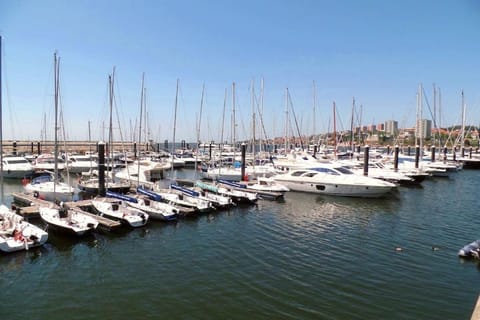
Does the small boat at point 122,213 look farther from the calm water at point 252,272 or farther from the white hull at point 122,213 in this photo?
the calm water at point 252,272

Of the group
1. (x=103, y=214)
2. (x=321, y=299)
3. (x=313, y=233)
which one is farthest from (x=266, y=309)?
(x=103, y=214)

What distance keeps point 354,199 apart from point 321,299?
68.6 ft

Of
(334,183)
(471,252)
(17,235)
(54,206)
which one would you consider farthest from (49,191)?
(471,252)

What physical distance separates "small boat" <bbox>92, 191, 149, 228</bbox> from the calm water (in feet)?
2.31

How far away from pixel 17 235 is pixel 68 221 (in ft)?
9.57

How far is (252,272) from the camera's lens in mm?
14305

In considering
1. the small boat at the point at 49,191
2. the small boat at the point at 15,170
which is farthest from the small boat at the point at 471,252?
the small boat at the point at 15,170

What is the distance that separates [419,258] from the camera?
16.0m

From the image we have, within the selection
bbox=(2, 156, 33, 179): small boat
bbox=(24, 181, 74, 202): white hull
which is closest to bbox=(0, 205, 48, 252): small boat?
bbox=(24, 181, 74, 202): white hull

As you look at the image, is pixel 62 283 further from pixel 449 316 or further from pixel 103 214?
pixel 449 316

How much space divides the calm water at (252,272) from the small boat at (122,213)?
71 centimetres

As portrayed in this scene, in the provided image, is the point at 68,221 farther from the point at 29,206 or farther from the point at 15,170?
the point at 15,170

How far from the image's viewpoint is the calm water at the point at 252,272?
11.4 meters

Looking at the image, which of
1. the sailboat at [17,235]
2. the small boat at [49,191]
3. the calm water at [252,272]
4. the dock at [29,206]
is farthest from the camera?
the small boat at [49,191]
